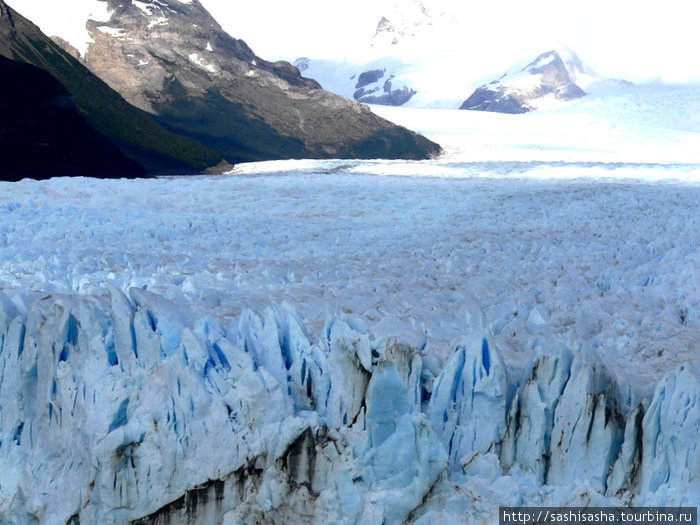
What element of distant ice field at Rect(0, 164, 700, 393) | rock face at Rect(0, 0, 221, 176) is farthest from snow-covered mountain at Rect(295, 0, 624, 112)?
distant ice field at Rect(0, 164, 700, 393)

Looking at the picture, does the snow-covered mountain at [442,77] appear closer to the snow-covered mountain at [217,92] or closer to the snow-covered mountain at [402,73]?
the snow-covered mountain at [402,73]

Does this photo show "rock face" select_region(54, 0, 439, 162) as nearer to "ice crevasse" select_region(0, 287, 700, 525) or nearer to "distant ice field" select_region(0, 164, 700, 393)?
"distant ice field" select_region(0, 164, 700, 393)

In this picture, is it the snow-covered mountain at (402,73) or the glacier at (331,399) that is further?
the snow-covered mountain at (402,73)

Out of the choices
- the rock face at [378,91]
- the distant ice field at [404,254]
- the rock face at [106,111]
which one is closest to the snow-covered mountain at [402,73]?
the rock face at [378,91]

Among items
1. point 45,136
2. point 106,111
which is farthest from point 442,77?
point 45,136

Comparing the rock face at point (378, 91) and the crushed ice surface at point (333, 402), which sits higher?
the rock face at point (378, 91)

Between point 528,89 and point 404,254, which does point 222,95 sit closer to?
point 404,254
